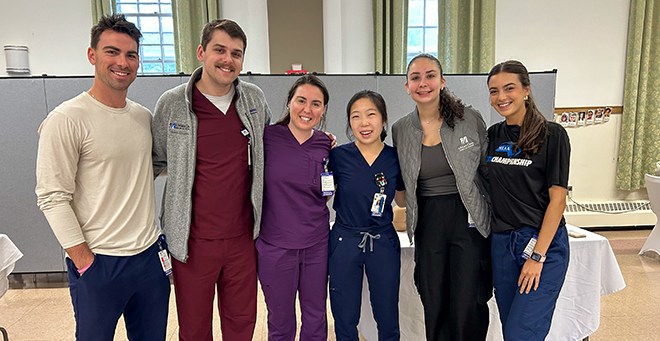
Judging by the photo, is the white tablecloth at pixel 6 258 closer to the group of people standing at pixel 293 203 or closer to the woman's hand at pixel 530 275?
the group of people standing at pixel 293 203

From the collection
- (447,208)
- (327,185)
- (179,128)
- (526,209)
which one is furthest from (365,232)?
(179,128)

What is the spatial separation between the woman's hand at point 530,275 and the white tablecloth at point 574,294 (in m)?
0.58

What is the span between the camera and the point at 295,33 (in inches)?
182

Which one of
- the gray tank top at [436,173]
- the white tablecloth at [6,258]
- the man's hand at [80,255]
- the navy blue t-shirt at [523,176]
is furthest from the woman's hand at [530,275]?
the white tablecloth at [6,258]

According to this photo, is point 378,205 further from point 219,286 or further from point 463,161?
point 219,286

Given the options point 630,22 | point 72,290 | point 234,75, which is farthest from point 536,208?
point 630,22

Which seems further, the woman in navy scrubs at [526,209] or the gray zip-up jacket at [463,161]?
the gray zip-up jacket at [463,161]

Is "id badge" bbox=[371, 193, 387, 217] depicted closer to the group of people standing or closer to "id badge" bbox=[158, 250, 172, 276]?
the group of people standing

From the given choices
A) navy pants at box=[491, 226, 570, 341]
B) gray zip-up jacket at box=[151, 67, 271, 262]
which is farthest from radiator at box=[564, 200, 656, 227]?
gray zip-up jacket at box=[151, 67, 271, 262]

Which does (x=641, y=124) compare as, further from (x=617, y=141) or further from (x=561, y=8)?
(x=561, y=8)

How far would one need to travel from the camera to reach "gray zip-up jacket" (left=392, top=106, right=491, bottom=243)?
1604 millimetres

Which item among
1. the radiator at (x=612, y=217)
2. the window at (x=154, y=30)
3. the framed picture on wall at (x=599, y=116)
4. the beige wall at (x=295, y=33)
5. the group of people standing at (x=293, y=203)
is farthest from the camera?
the window at (x=154, y=30)

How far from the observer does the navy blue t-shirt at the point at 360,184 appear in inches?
66.4

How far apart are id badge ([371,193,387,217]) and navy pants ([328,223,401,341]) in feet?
0.30
